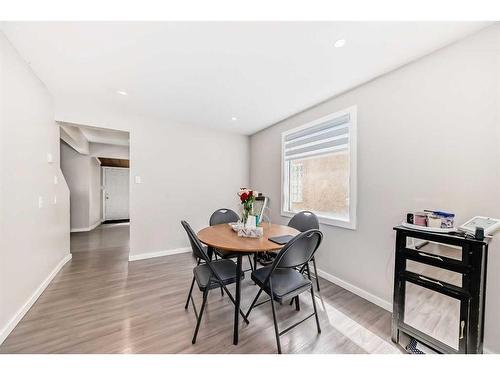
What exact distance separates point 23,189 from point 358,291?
140 inches

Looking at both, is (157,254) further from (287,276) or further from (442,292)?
(442,292)

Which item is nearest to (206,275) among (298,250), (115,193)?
(298,250)

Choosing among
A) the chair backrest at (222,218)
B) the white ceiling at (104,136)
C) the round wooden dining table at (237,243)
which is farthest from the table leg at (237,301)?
the white ceiling at (104,136)

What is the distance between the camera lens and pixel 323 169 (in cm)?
272

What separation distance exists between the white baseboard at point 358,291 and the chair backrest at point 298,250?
1142 mm

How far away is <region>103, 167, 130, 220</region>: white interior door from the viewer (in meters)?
6.38

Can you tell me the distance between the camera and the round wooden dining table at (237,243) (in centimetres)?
145

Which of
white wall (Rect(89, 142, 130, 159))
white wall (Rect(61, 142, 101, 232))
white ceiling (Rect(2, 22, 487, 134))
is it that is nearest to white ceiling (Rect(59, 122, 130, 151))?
white wall (Rect(89, 142, 130, 159))

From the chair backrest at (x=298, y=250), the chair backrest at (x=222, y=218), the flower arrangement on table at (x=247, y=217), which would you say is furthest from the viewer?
the chair backrest at (x=222, y=218)

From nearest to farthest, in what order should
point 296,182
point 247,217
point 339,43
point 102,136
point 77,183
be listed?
point 339,43
point 247,217
point 296,182
point 102,136
point 77,183

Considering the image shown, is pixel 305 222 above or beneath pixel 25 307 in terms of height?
above

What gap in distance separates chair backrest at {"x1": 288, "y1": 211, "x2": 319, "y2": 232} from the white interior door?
21.3 feet

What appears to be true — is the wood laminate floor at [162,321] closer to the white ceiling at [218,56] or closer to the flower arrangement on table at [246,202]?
the flower arrangement on table at [246,202]

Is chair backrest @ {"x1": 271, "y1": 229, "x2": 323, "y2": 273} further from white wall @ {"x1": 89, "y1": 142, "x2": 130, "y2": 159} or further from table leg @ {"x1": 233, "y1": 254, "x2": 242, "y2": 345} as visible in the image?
white wall @ {"x1": 89, "y1": 142, "x2": 130, "y2": 159}
